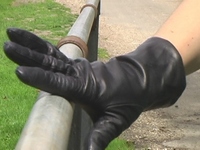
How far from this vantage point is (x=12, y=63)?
6840 millimetres

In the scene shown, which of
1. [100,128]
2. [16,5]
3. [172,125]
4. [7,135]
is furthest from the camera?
[16,5]

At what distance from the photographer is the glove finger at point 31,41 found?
5.20ft

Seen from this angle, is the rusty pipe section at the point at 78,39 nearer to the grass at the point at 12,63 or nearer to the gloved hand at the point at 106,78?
the gloved hand at the point at 106,78

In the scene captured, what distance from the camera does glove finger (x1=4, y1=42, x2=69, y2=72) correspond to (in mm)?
1523

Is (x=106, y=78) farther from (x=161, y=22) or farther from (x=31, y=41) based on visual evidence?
(x=161, y=22)

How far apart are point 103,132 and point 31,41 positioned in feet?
1.05

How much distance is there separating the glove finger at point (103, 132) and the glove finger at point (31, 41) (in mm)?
207

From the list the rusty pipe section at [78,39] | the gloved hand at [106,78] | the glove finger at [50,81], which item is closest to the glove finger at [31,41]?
the gloved hand at [106,78]

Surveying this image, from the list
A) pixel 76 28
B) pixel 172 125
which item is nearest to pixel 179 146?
pixel 172 125

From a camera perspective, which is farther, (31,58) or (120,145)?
(120,145)

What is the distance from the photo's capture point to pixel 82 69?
5.36ft

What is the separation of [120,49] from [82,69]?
7415 mm

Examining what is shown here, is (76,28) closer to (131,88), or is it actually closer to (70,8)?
(131,88)

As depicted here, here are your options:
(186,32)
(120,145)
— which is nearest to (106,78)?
(186,32)
